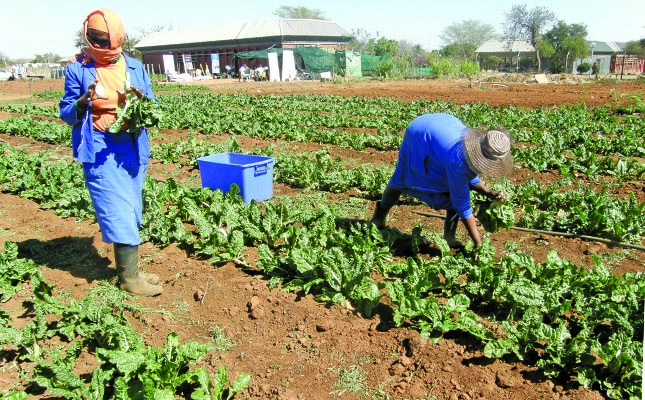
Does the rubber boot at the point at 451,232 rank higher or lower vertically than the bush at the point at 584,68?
lower

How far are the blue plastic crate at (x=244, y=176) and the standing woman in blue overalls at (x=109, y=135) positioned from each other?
7.15ft

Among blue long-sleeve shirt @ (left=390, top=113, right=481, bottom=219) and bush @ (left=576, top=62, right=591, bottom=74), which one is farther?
bush @ (left=576, top=62, right=591, bottom=74)

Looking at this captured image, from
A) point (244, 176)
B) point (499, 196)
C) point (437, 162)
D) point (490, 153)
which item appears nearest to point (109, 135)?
point (244, 176)

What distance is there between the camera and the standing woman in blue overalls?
3834mm

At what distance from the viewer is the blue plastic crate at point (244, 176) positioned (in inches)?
255

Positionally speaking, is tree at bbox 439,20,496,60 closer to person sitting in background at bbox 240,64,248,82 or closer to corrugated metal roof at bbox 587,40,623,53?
corrugated metal roof at bbox 587,40,623,53

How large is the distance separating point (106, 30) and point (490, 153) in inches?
118

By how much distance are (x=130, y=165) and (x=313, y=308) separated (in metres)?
1.87

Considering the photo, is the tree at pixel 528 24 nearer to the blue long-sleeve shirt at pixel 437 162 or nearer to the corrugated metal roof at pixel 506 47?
the corrugated metal roof at pixel 506 47

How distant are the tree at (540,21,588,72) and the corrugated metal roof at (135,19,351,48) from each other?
21806mm

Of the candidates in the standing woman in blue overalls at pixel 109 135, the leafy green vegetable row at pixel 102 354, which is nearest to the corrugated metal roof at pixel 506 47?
the standing woman in blue overalls at pixel 109 135

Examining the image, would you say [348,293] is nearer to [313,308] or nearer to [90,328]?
[313,308]

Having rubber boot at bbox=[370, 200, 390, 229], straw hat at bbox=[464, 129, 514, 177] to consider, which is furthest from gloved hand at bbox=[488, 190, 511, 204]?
rubber boot at bbox=[370, 200, 390, 229]

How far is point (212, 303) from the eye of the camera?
4250 mm
